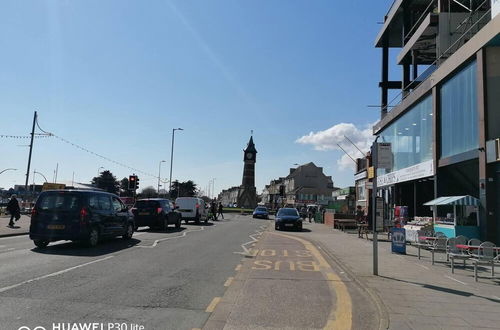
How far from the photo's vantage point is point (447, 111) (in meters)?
22.6

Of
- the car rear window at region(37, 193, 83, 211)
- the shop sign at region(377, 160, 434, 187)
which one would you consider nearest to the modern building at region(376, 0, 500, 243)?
the shop sign at region(377, 160, 434, 187)

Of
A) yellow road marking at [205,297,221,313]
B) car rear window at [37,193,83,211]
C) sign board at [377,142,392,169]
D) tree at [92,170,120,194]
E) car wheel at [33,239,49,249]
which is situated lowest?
yellow road marking at [205,297,221,313]

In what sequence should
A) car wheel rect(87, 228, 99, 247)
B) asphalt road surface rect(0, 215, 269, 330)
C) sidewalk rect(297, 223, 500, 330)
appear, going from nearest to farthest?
1. asphalt road surface rect(0, 215, 269, 330)
2. sidewalk rect(297, 223, 500, 330)
3. car wheel rect(87, 228, 99, 247)

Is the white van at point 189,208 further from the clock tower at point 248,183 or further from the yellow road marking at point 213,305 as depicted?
the clock tower at point 248,183

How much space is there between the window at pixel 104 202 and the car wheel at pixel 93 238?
2.94 feet

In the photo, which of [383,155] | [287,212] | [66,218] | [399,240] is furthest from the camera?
[287,212]

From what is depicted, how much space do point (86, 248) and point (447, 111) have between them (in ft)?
60.9

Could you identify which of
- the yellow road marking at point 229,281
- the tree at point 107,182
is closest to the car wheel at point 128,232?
the yellow road marking at point 229,281

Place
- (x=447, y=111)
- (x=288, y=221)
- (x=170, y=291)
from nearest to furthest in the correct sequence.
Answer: (x=170, y=291) < (x=447, y=111) < (x=288, y=221)

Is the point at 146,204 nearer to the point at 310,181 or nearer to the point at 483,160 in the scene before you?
the point at 483,160

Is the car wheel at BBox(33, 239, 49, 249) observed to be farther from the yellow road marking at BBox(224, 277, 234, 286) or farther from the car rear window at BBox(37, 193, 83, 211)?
the yellow road marking at BBox(224, 277, 234, 286)

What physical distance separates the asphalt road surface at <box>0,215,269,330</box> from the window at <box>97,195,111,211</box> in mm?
1476

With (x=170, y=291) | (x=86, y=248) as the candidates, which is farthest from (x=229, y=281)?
(x=86, y=248)

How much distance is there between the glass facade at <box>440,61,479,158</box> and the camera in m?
19.6
